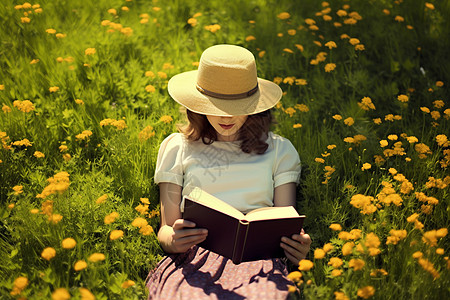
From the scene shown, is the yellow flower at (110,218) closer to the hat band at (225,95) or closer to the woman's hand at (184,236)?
the woman's hand at (184,236)

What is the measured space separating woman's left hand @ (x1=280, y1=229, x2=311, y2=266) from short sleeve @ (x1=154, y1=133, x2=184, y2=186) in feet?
2.45

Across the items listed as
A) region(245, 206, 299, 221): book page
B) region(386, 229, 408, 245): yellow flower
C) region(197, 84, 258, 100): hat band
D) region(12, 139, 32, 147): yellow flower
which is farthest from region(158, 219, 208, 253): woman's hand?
region(12, 139, 32, 147): yellow flower

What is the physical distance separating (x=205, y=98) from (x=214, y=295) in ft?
3.46

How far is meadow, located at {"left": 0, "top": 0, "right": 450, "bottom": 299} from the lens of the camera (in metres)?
2.46

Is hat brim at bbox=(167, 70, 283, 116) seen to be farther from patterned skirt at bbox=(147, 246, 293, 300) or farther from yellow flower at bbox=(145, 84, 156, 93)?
patterned skirt at bbox=(147, 246, 293, 300)

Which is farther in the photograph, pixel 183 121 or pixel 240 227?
pixel 183 121

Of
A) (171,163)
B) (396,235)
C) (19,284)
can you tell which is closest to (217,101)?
(171,163)

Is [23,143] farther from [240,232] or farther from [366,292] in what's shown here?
[366,292]

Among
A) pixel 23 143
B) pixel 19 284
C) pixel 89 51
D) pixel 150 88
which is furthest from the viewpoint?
pixel 89 51

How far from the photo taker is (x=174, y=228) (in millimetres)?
2521

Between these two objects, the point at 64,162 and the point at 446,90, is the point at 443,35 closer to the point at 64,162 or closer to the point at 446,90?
the point at 446,90

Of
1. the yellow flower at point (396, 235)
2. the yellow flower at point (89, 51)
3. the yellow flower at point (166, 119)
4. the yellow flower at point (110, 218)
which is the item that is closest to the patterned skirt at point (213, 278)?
the yellow flower at point (110, 218)

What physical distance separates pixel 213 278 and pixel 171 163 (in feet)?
2.49

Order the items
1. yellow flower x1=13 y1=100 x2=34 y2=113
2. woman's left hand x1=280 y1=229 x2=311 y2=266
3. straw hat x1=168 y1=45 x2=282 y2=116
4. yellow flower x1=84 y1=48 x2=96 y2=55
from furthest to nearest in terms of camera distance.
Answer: yellow flower x1=84 y1=48 x2=96 y2=55, yellow flower x1=13 y1=100 x2=34 y2=113, straw hat x1=168 y1=45 x2=282 y2=116, woman's left hand x1=280 y1=229 x2=311 y2=266
